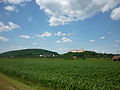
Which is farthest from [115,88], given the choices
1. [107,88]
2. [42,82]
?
[42,82]

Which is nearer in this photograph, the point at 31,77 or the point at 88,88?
the point at 88,88

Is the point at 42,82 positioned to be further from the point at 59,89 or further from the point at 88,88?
the point at 88,88

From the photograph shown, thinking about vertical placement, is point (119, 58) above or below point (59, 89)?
above

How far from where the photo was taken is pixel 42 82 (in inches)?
734

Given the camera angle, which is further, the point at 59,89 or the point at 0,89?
the point at 59,89

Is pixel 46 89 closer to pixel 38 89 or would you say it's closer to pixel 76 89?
pixel 38 89

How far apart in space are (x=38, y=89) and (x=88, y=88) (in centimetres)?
543

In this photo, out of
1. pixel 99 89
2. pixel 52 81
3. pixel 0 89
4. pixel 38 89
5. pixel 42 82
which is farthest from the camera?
pixel 42 82

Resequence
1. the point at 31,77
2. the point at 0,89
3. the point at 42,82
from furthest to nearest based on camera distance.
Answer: the point at 31,77 → the point at 42,82 → the point at 0,89

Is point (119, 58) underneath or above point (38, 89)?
above

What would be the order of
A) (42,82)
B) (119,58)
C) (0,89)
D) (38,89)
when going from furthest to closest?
(119,58)
(42,82)
(38,89)
(0,89)

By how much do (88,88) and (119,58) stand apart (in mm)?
68588

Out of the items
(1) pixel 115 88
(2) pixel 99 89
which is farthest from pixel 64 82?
(1) pixel 115 88

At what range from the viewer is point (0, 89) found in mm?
13844
